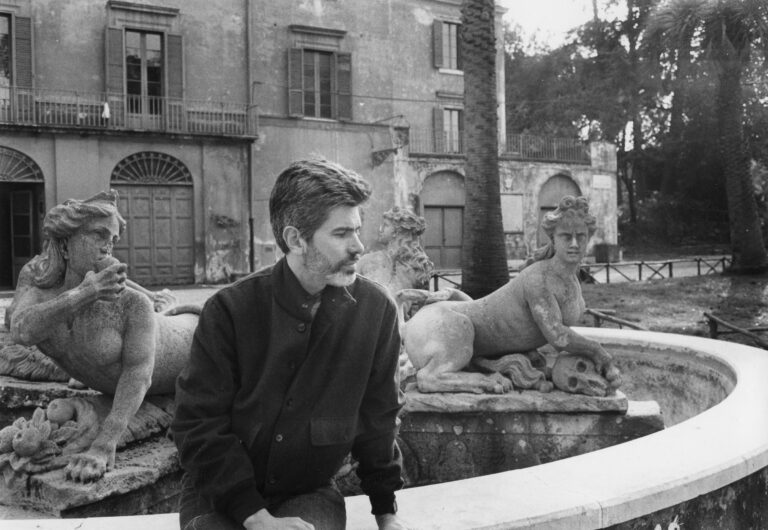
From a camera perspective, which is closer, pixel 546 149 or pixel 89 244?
pixel 89 244

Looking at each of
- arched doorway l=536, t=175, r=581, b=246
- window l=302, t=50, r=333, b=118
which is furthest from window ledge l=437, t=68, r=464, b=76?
window l=302, t=50, r=333, b=118

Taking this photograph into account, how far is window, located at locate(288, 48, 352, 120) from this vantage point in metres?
25.0

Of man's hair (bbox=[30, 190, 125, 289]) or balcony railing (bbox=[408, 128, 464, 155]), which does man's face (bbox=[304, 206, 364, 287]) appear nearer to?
man's hair (bbox=[30, 190, 125, 289])

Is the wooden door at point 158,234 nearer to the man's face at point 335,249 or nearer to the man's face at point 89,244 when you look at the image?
the man's face at point 89,244

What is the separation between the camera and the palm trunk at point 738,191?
64.4 ft

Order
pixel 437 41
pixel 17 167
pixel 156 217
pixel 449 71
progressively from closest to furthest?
pixel 17 167 < pixel 156 217 < pixel 437 41 < pixel 449 71

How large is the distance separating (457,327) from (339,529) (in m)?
2.24

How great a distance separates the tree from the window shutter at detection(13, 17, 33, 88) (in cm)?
1449

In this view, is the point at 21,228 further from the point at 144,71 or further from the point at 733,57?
the point at 733,57

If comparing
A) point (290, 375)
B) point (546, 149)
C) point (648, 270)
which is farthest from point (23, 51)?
point (290, 375)

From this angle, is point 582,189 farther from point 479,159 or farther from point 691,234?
point 479,159

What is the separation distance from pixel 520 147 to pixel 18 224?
702 inches

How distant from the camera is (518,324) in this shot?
442 cm

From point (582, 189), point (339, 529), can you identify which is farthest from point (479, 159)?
point (582, 189)
